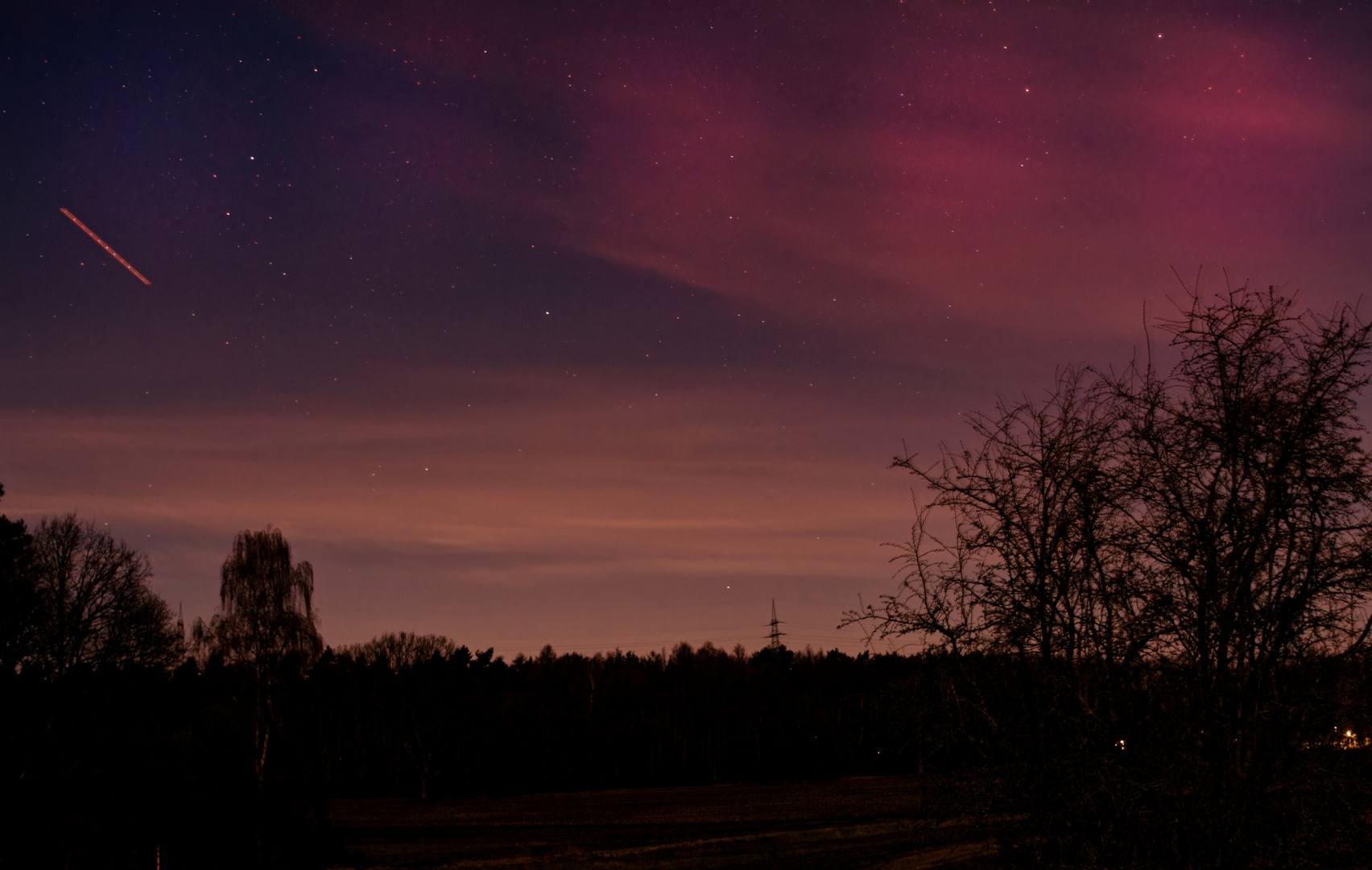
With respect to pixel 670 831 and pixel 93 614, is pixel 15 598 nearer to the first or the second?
pixel 93 614

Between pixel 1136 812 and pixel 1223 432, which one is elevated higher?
pixel 1223 432

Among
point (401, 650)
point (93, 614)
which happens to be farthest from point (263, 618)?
point (401, 650)

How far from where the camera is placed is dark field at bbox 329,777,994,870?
91.2ft

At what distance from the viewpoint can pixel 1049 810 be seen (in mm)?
5723

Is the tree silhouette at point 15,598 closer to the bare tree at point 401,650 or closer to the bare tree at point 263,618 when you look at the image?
the bare tree at point 263,618

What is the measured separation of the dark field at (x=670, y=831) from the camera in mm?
27812

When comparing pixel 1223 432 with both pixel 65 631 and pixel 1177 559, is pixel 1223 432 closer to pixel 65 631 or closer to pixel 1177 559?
pixel 1177 559

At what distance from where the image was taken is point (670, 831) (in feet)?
142

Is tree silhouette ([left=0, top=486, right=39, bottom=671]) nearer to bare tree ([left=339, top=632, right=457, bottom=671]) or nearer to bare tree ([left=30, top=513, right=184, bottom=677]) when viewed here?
bare tree ([left=30, top=513, right=184, bottom=677])

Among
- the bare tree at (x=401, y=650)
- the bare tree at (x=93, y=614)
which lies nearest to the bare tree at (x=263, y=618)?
the bare tree at (x=93, y=614)

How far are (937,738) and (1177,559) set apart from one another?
1969 mm

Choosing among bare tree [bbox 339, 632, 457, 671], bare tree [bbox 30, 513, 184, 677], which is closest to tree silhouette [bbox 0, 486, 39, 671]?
bare tree [bbox 30, 513, 184, 677]

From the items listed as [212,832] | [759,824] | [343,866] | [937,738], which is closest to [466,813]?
[759,824]

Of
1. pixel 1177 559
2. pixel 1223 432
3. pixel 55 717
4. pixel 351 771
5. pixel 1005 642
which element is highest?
pixel 1223 432
